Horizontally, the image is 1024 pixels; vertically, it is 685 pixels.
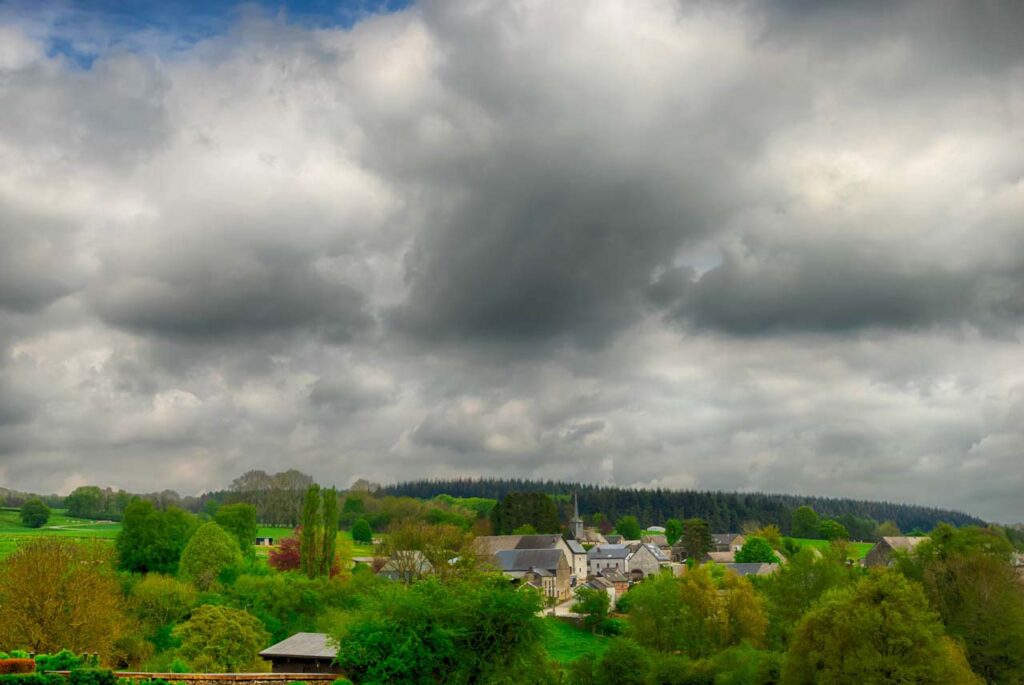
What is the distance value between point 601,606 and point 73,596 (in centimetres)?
6213

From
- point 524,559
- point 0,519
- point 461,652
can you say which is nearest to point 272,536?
point 0,519

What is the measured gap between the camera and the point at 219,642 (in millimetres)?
50875

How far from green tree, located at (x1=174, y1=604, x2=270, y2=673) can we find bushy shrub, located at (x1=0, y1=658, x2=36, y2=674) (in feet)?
54.4

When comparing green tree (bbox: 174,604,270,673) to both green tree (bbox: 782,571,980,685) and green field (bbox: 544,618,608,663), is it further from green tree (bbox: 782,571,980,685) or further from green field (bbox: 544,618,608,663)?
green field (bbox: 544,618,608,663)

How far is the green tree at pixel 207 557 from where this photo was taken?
8175 centimetres

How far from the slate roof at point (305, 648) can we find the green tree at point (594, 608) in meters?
49.5

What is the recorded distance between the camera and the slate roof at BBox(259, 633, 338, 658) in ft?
159

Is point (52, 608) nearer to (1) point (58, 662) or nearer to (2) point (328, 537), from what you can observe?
(1) point (58, 662)

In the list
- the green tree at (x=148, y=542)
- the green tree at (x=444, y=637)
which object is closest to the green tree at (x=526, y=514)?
the green tree at (x=148, y=542)

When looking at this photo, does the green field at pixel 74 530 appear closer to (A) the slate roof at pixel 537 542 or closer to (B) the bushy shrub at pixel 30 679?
(A) the slate roof at pixel 537 542

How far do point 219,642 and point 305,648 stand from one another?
17.6 ft

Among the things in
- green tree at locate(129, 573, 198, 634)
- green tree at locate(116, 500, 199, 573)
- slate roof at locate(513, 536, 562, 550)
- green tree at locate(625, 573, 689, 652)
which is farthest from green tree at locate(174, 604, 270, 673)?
slate roof at locate(513, 536, 562, 550)

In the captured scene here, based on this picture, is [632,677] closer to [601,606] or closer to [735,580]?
[735,580]

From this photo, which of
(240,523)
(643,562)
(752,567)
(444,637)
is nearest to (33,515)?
(240,523)
